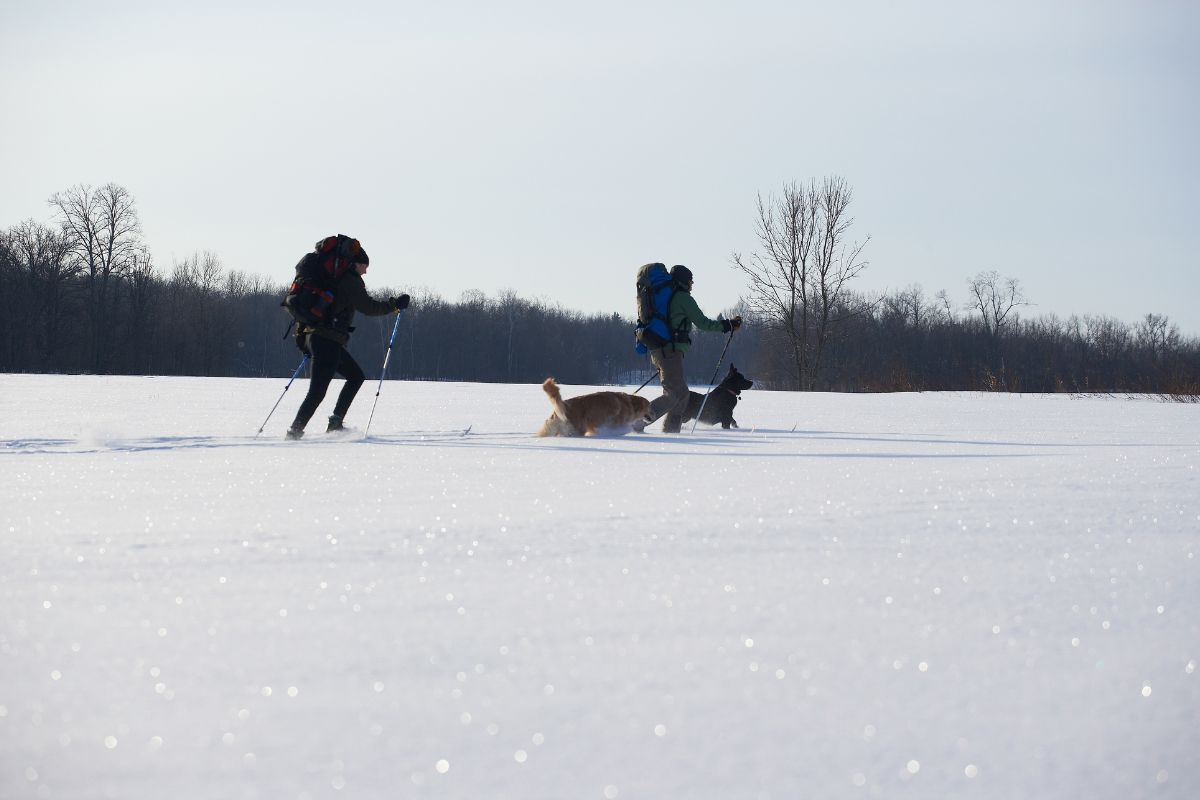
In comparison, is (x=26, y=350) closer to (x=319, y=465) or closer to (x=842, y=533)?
(x=319, y=465)

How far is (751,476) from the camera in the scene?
15.1 ft

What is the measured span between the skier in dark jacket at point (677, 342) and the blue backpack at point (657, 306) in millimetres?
40

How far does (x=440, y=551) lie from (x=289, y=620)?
71 cm

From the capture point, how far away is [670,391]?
8.62 meters

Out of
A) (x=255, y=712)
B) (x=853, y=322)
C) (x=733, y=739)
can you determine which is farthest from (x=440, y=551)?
(x=853, y=322)

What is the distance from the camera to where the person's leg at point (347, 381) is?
24.3 feet

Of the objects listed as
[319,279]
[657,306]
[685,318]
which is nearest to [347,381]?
[319,279]

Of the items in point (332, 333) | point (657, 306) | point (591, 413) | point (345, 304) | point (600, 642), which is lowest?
point (600, 642)

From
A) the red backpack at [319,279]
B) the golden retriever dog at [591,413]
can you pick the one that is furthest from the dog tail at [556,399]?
the red backpack at [319,279]

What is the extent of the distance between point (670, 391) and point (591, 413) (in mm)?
957

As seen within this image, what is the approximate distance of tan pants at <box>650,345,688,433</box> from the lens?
845 centimetres

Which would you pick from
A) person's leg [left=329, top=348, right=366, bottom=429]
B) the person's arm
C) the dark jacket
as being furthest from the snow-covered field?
the person's arm

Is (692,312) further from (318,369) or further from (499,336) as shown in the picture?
(499,336)

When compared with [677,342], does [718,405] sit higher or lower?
lower
